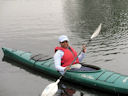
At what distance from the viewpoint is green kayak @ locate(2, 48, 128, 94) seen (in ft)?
21.5

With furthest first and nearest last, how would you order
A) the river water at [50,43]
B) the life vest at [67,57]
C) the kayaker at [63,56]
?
the river water at [50,43], the life vest at [67,57], the kayaker at [63,56]

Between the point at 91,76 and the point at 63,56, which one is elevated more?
the point at 63,56

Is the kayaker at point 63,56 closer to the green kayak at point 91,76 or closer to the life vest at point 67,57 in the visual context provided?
the life vest at point 67,57

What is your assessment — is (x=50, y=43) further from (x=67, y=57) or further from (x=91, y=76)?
(x=91, y=76)

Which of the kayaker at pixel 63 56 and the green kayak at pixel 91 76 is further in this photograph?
the kayaker at pixel 63 56

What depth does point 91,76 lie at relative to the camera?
7047 mm

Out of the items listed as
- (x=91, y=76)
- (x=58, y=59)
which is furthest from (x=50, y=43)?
(x=91, y=76)

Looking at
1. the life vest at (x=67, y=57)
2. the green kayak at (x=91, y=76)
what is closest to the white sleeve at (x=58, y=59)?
the life vest at (x=67, y=57)

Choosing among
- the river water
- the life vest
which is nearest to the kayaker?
the life vest

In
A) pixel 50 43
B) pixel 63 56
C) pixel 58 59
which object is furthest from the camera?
pixel 50 43

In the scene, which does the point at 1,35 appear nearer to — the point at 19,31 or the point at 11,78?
the point at 19,31

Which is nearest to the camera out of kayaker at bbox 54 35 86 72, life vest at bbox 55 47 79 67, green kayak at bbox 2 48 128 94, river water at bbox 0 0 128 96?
green kayak at bbox 2 48 128 94

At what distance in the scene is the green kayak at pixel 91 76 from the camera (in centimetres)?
655

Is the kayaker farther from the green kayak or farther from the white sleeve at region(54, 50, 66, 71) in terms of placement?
the green kayak
